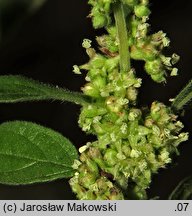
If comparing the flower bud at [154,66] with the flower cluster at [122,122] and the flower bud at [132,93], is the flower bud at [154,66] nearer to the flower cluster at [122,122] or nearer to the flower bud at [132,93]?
the flower cluster at [122,122]

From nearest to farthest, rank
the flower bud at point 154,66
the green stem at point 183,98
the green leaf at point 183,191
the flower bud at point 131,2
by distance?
1. the flower bud at point 131,2
2. the flower bud at point 154,66
3. the green stem at point 183,98
4. the green leaf at point 183,191

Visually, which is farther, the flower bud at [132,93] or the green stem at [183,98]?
the green stem at [183,98]

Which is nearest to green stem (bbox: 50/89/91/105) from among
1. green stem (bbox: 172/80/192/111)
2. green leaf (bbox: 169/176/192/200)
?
green stem (bbox: 172/80/192/111)

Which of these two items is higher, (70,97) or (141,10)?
(141,10)

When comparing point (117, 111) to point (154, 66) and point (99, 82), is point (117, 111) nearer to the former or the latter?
point (99, 82)

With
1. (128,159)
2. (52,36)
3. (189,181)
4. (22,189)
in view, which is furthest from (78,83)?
(128,159)

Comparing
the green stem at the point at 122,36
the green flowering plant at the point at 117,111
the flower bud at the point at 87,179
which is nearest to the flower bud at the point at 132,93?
the green flowering plant at the point at 117,111

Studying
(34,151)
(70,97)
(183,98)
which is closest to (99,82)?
(70,97)
